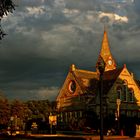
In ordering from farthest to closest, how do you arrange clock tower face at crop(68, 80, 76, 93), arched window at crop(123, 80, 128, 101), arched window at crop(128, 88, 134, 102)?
clock tower face at crop(68, 80, 76, 93) < arched window at crop(128, 88, 134, 102) < arched window at crop(123, 80, 128, 101)

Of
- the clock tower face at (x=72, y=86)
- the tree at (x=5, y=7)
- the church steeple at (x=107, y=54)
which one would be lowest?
the tree at (x=5, y=7)

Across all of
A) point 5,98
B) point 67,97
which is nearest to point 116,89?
point 67,97

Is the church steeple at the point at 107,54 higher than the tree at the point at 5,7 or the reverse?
higher

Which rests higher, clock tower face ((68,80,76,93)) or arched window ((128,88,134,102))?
clock tower face ((68,80,76,93))

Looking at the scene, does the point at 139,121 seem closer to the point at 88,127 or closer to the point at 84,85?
the point at 88,127

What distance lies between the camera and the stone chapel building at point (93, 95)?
93.8m

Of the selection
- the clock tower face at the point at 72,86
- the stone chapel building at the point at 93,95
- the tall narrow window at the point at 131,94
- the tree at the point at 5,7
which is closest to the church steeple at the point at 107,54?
the stone chapel building at the point at 93,95

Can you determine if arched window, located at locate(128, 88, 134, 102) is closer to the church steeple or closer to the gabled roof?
the gabled roof

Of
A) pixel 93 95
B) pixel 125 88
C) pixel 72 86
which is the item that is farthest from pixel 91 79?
pixel 125 88

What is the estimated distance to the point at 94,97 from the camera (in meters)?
94.4

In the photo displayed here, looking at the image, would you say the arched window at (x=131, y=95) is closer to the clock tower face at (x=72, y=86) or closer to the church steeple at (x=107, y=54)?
the clock tower face at (x=72, y=86)

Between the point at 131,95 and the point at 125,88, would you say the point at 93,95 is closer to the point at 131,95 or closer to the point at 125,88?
the point at 125,88

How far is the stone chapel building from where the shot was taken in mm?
93812

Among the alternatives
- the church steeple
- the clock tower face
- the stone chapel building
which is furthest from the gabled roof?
the church steeple
